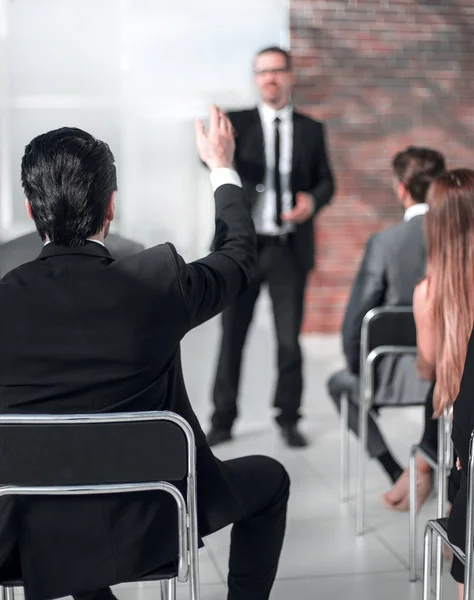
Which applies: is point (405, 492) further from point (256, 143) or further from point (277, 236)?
point (256, 143)

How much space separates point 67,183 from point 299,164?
7.43 ft

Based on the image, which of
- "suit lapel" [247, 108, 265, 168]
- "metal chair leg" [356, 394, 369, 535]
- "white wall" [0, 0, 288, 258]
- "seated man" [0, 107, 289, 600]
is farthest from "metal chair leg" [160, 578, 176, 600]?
"white wall" [0, 0, 288, 258]

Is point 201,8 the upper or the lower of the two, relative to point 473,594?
upper

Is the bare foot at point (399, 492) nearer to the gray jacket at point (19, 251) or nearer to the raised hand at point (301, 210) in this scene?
the raised hand at point (301, 210)

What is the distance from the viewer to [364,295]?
282 cm

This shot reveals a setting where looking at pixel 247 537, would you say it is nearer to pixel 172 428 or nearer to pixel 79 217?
pixel 172 428

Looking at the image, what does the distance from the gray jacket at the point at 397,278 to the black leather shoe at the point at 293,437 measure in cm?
88

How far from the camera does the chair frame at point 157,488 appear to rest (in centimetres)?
141

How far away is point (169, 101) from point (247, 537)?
429cm

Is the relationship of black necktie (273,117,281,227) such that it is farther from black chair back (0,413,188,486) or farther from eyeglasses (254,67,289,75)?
black chair back (0,413,188,486)

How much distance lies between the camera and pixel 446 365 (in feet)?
6.88

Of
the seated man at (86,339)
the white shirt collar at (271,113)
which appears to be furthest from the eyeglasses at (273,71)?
the seated man at (86,339)

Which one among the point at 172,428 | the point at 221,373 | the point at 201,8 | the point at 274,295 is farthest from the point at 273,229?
the point at 201,8

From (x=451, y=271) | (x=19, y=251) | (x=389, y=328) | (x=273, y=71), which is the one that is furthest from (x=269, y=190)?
(x=19, y=251)
